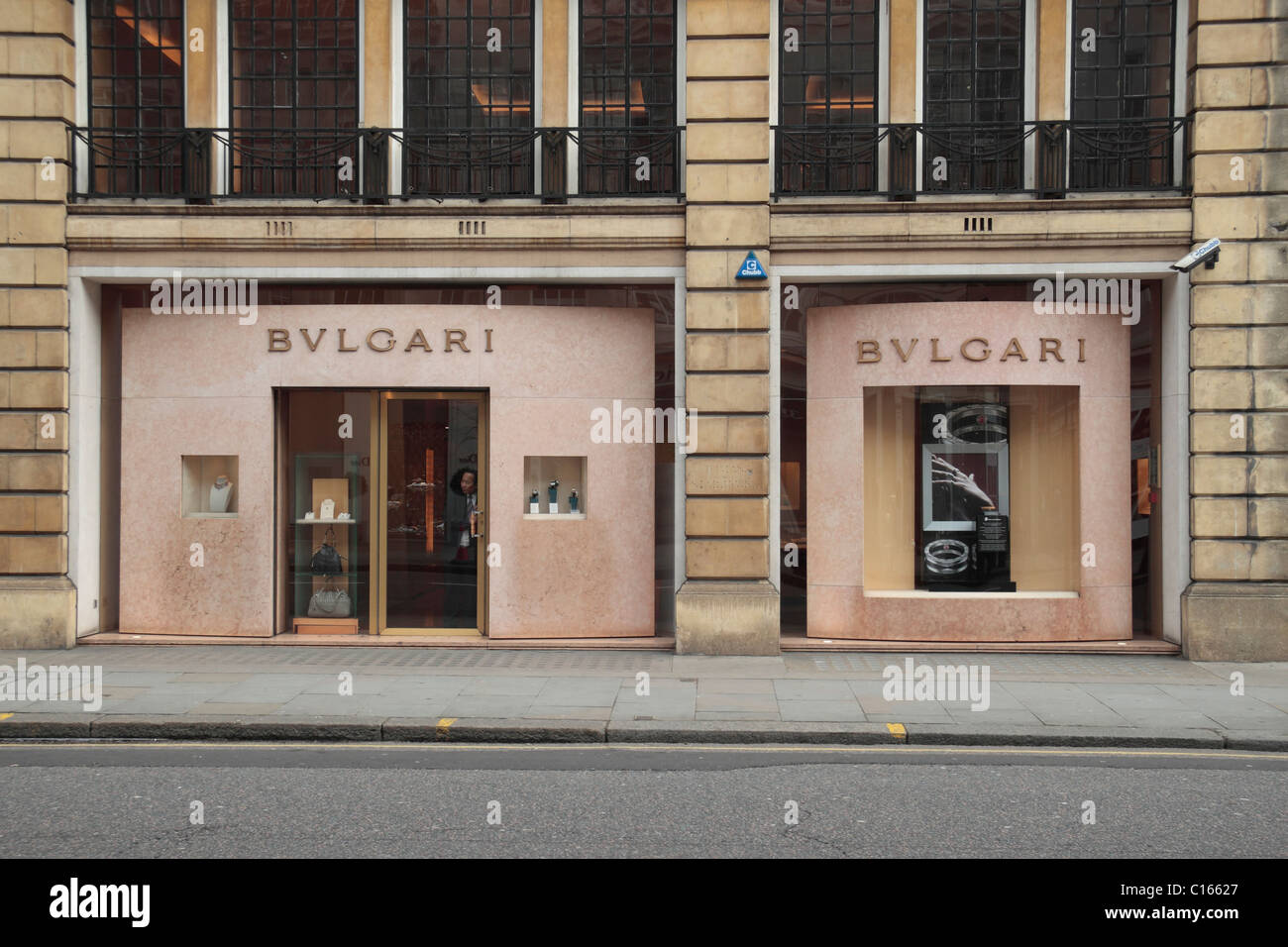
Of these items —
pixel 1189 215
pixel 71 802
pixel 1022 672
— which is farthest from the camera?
pixel 1189 215

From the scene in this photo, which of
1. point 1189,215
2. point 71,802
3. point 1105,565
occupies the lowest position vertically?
point 71,802

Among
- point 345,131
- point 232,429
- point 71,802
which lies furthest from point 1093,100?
point 71,802

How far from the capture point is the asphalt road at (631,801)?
18.6ft

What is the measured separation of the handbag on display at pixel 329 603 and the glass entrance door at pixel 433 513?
0.48 metres

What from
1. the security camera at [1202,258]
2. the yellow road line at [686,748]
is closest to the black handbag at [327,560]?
the yellow road line at [686,748]

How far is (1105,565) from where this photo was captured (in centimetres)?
1193

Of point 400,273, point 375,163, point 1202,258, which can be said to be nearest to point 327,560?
point 400,273

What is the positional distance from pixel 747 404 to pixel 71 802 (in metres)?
7.65

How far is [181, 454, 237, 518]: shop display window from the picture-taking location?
12375mm

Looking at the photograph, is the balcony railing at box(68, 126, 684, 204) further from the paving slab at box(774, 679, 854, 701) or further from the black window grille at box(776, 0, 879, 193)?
the paving slab at box(774, 679, 854, 701)

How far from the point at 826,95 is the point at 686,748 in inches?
314

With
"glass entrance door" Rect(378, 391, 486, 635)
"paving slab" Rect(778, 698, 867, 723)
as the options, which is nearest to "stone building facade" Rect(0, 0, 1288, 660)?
"glass entrance door" Rect(378, 391, 486, 635)

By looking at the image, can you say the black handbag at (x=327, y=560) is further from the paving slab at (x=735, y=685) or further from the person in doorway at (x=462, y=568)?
the paving slab at (x=735, y=685)

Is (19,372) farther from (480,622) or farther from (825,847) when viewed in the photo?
(825,847)
